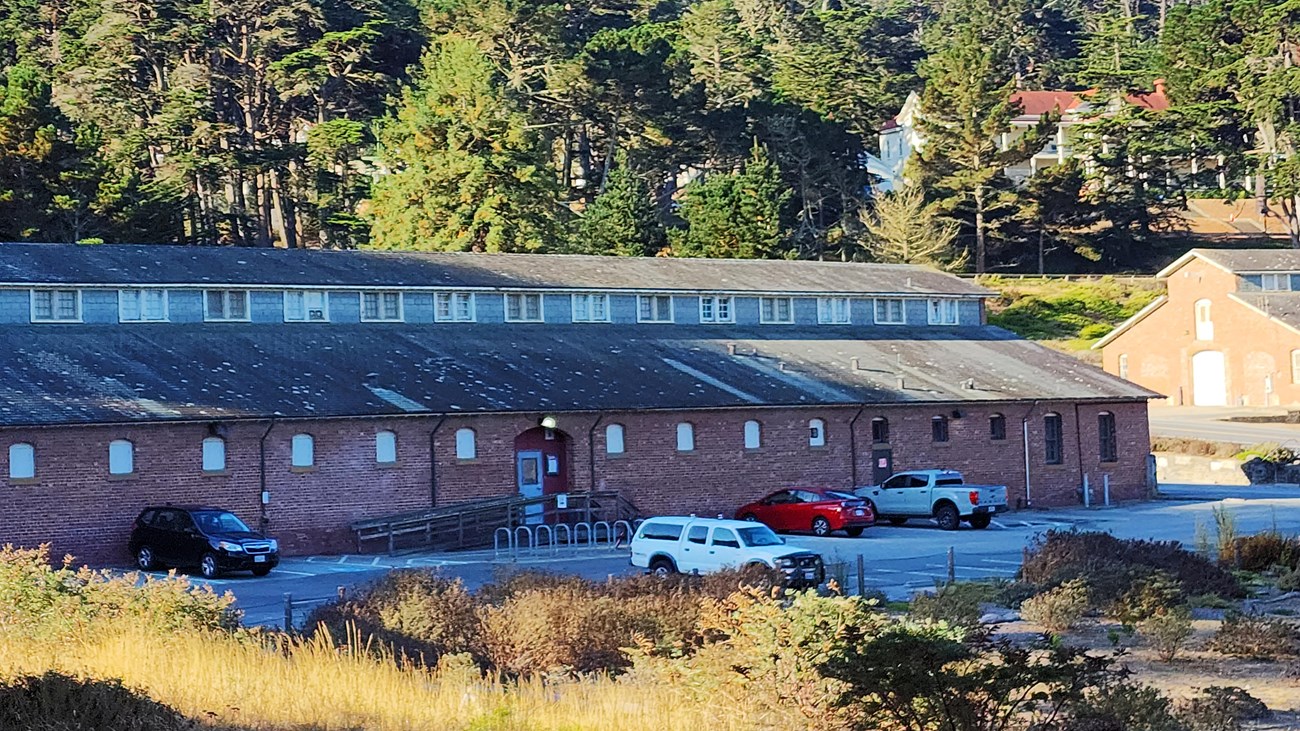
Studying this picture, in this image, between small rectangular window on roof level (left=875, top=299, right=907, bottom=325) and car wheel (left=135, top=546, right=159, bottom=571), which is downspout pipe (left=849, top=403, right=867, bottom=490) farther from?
car wheel (left=135, top=546, right=159, bottom=571)

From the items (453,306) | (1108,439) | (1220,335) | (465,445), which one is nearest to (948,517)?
(1108,439)

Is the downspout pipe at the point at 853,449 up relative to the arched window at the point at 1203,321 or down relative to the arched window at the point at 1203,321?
down

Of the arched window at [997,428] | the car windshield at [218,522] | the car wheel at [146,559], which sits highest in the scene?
the arched window at [997,428]

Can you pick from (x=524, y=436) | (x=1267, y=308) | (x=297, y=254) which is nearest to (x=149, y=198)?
(x=297, y=254)

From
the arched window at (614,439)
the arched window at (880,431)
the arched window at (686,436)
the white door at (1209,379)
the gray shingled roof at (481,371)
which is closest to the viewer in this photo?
the gray shingled roof at (481,371)

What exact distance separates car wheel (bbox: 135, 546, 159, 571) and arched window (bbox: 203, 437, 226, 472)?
266 centimetres

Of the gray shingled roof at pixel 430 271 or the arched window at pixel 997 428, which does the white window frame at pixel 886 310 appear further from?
the arched window at pixel 997 428

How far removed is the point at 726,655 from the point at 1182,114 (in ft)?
306

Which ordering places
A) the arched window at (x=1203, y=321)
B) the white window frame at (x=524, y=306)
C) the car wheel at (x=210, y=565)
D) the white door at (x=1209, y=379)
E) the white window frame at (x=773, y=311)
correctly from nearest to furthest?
the car wheel at (x=210, y=565) < the white window frame at (x=524, y=306) < the white window frame at (x=773, y=311) < the arched window at (x=1203, y=321) < the white door at (x=1209, y=379)

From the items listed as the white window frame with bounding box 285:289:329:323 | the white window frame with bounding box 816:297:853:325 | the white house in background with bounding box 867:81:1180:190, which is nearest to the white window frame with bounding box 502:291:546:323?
the white window frame with bounding box 285:289:329:323

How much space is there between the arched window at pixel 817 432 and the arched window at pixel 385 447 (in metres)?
12.5

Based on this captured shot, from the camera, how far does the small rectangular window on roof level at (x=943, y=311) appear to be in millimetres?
60438

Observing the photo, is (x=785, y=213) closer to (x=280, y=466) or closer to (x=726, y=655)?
(x=280, y=466)

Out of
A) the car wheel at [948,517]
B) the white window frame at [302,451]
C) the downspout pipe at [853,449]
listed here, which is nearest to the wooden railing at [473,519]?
the white window frame at [302,451]
